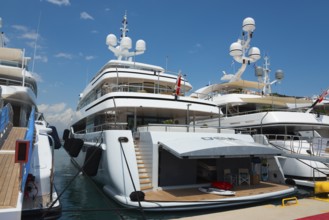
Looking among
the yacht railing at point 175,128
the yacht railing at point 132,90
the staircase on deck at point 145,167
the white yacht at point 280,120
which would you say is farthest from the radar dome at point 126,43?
the staircase on deck at point 145,167

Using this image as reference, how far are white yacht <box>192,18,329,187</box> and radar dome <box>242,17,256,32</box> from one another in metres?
0.12

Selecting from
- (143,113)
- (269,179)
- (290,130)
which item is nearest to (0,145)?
(143,113)

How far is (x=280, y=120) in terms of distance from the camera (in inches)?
709

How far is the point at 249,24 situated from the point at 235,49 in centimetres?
270

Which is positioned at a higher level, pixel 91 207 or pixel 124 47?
pixel 124 47

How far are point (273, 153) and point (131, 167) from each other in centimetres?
622

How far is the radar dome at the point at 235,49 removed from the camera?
25.0 metres

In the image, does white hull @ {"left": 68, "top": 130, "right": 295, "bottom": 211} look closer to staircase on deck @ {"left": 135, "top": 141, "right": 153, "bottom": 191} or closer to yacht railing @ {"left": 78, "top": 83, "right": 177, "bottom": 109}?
staircase on deck @ {"left": 135, "top": 141, "right": 153, "bottom": 191}

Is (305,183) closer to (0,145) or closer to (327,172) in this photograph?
(327,172)

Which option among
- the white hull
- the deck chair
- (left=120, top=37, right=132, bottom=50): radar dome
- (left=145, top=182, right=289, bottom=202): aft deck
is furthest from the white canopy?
(left=120, top=37, right=132, bottom=50): radar dome

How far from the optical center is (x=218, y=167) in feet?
41.4

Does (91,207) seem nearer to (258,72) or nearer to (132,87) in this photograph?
(132,87)

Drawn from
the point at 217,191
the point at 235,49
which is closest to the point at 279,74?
the point at 235,49

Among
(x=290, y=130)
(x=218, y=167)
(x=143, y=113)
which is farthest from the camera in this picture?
(x=290, y=130)
